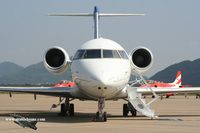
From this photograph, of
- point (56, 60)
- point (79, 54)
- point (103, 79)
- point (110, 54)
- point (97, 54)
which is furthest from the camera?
point (56, 60)

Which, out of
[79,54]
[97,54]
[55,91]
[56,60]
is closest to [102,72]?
[97,54]

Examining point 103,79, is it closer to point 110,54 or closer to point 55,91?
point 110,54

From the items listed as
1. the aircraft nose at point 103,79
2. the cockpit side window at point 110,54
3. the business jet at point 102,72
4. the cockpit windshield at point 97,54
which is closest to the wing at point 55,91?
the business jet at point 102,72

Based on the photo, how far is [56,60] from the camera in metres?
20.2

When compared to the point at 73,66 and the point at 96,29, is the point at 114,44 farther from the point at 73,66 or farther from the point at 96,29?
the point at 96,29

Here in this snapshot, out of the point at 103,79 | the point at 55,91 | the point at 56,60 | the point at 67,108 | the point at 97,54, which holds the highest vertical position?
the point at 97,54

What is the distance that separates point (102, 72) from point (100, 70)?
0.48 ft

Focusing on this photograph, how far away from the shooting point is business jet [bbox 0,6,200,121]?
1617 centimetres

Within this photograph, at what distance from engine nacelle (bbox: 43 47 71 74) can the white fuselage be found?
5.76 feet

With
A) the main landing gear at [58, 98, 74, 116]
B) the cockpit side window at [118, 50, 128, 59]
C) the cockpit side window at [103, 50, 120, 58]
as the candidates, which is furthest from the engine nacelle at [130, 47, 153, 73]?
the main landing gear at [58, 98, 74, 116]

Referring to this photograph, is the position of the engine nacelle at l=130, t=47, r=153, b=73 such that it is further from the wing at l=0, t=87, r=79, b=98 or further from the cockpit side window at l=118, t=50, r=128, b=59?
the wing at l=0, t=87, r=79, b=98

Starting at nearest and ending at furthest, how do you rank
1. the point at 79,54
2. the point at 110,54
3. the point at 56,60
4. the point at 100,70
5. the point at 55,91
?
the point at 100,70, the point at 110,54, the point at 79,54, the point at 55,91, the point at 56,60

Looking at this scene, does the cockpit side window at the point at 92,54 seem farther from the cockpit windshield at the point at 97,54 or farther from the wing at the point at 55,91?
the wing at the point at 55,91

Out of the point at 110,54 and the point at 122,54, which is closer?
the point at 110,54
